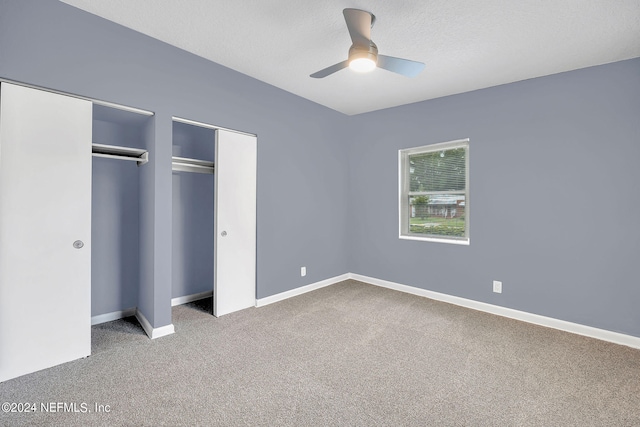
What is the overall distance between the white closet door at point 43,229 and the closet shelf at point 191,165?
3.23 ft

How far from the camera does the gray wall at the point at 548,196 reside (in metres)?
2.78

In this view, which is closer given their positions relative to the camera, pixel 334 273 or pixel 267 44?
pixel 267 44

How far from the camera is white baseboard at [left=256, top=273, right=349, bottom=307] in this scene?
11.9ft

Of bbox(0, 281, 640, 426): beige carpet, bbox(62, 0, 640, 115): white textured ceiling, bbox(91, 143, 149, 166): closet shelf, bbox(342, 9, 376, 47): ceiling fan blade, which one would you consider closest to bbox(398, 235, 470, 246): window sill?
bbox(0, 281, 640, 426): beige carpet

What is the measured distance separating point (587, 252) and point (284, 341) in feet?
10.3

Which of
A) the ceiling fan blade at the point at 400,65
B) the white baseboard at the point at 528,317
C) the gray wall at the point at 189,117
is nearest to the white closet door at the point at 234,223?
the gray wall at the point at 189,117

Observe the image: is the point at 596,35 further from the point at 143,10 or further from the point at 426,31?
the point at 143,10

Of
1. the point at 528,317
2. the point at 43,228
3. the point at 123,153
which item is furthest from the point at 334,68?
the point at 528,317

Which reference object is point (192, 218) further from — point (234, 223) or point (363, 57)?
point (363, 57)

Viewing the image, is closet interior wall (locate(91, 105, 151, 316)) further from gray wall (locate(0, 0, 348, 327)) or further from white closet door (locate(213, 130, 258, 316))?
white closet door (locate(213, 130, 258, 316))

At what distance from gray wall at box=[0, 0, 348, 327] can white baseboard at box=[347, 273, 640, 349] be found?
123cm

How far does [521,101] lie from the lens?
3291mm

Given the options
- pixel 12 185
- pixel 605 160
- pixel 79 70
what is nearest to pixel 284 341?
pixel 12 185

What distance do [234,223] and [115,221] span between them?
129cm
